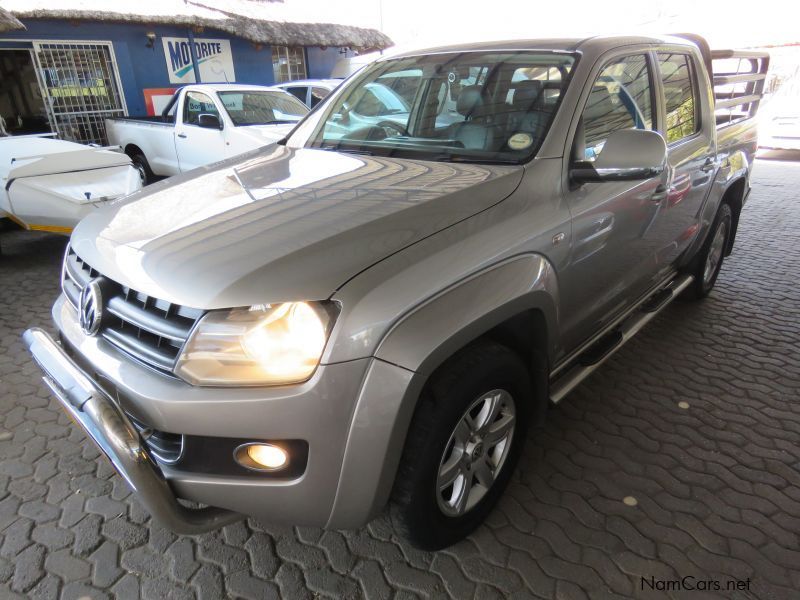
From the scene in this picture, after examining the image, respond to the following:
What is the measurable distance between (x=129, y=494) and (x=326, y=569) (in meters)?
1.03

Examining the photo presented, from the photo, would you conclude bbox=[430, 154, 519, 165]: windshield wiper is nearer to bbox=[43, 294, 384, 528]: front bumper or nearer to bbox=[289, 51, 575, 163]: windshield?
bbox=[289, 51, 575, 163]: windshield

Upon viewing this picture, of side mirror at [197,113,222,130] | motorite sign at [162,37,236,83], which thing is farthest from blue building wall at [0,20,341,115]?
side mirror at [197,113,222,130]

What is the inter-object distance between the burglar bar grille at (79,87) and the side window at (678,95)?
424 inches

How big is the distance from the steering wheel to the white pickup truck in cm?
445

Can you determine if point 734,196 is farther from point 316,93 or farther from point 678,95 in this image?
point 316,93

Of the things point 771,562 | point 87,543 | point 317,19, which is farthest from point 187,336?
point 317,19

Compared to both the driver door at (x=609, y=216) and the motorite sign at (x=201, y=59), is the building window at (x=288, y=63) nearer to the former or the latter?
the motorite sign at (x=201, y=59)

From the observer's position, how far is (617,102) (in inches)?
106

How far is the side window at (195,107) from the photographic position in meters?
7.85

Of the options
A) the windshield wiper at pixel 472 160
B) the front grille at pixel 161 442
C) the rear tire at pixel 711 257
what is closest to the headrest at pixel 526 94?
the windshield wiper at pixel 472 160

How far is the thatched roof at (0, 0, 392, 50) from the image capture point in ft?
33.3

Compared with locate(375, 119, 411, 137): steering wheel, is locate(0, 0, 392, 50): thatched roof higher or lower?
higher

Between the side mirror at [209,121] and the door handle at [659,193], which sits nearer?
the door handle at [659,193]

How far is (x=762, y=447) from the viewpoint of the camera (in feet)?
9.02
